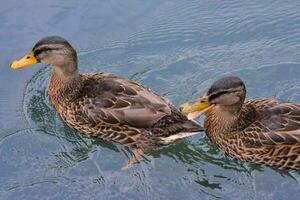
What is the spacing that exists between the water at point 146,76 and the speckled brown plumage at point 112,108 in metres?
0.19

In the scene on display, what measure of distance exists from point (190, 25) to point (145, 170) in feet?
8.75

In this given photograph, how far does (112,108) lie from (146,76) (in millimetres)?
1106

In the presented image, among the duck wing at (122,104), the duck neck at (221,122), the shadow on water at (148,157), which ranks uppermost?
the duck wing at (122,104)

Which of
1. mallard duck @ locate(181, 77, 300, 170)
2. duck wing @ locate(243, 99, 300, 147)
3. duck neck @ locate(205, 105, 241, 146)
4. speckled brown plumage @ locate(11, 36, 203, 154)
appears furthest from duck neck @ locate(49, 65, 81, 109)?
duck wing @ locate(243, 99, 300, 147)

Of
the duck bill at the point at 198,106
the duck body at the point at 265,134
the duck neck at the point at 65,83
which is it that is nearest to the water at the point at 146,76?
the duck body at the point at 265,134

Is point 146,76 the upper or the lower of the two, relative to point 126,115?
upper

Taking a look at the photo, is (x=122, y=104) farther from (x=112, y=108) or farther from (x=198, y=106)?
(x=198, y=106)

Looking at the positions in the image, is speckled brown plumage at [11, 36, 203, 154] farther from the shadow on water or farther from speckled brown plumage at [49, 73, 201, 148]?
the shadow on water

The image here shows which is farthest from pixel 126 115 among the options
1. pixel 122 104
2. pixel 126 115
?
pixel 122 104

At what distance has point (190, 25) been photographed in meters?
8.66

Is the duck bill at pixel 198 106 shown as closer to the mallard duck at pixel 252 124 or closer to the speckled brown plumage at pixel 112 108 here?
the mallard duck at pixel 252 124

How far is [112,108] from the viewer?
6918 millimetres

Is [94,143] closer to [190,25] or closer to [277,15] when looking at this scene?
[190,25]

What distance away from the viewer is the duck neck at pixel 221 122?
22.3 ft
